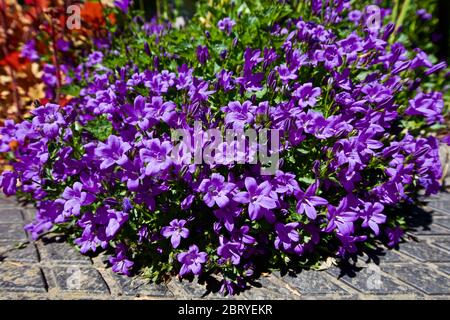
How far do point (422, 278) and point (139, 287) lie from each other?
1603 mm

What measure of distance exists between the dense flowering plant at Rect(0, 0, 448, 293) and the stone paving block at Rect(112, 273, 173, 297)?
59mm

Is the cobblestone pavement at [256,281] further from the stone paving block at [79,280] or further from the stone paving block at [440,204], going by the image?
the stone paving block at [440,204]

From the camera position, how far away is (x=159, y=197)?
7.73ft

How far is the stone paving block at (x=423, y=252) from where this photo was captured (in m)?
2.63

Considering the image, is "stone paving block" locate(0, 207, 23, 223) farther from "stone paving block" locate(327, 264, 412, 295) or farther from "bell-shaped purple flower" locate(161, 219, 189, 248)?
"stone paving block" locate(327, 264, 412, 295)

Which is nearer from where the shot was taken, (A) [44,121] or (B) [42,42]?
(A) [44,121]

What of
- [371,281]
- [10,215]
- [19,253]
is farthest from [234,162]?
[10,215]

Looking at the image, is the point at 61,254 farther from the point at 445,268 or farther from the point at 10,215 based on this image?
the point at 445,268

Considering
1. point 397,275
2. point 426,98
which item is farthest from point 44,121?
point 426,98

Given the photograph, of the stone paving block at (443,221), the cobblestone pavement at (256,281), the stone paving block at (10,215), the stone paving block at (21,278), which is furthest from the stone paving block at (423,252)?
the stone paving block at (10,215)

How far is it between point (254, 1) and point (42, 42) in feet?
7.59

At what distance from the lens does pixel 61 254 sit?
267cm

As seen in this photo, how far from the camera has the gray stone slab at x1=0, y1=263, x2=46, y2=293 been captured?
2.35 metres

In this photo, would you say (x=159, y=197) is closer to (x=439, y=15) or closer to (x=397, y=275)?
(x=397, y=275)
